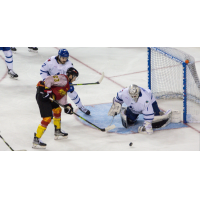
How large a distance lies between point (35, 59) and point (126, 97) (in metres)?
4.45

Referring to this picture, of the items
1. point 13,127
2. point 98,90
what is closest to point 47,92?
point 13,127

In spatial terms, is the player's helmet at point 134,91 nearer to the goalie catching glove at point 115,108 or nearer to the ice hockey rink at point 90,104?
the goalie catching glove at point 115,108

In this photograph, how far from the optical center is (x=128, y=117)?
21.9 feet

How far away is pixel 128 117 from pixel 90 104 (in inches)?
49.1

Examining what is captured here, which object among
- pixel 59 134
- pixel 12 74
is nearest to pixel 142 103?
pixel 59 134

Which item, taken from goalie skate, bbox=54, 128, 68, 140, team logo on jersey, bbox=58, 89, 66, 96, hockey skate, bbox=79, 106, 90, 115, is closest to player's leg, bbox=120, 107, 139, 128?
hockey skate, bbox=79, 106, 90, 115

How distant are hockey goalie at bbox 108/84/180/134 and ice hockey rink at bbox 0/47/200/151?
167mm

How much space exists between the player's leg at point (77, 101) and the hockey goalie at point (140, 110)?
70 cm

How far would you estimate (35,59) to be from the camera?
10.3 meters

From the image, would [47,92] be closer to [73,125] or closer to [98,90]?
[73,125]

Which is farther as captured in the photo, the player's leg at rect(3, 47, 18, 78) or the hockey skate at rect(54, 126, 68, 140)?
the player's leg at rect(3, 47, 18, 78)

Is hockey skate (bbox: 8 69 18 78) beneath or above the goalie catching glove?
above

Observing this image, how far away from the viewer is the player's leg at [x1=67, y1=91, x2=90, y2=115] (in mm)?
7208

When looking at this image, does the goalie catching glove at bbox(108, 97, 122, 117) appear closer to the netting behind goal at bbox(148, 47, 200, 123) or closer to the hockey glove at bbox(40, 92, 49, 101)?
the netting behind goal at bbox(148, 47, 200, 123)
